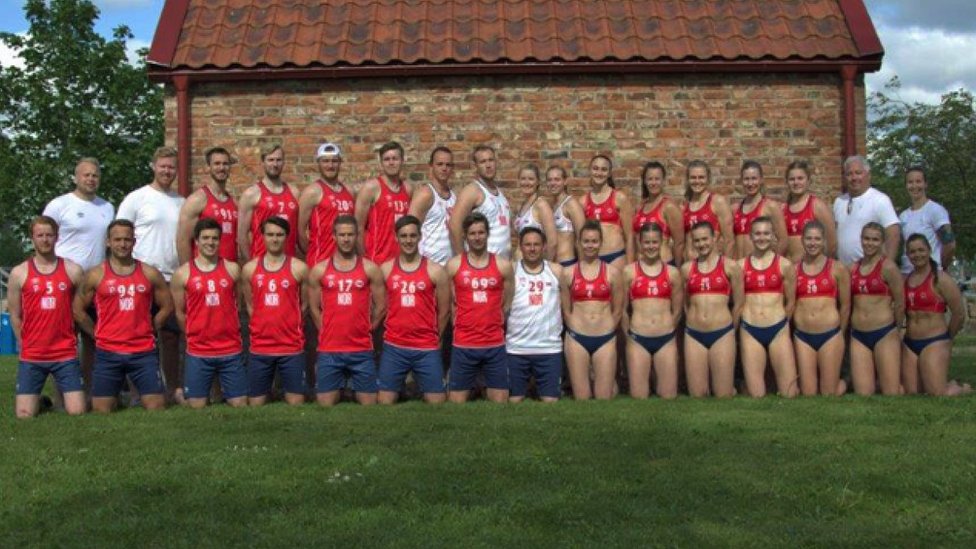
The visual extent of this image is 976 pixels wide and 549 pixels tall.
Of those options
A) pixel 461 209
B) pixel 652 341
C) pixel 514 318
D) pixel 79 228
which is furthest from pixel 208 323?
pixel 652 341

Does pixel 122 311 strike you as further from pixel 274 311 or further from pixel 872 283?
pixel 872 283

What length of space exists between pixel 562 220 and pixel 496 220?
0.63m

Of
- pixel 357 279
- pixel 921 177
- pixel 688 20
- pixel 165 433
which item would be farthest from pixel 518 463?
pixel 688 20

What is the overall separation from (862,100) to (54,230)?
27.1 feet

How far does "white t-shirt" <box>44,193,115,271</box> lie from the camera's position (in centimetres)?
972

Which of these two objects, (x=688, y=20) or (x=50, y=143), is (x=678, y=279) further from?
(x=50, y=143)

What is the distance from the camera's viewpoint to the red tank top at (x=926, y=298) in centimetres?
979

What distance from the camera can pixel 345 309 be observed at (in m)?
9.59

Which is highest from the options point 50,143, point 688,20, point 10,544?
point 50,143

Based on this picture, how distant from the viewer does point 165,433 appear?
788 centimetres

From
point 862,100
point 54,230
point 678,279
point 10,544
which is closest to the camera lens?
point 10,544

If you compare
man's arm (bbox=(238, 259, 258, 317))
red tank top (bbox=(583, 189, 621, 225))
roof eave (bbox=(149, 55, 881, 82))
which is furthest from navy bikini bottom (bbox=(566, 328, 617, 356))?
roof eave (bbox=(149, 55, 881, 82))

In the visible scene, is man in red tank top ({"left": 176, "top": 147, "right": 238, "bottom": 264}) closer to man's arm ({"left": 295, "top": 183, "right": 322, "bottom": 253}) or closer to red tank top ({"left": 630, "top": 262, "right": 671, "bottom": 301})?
man's arm ({"left": 295, "top": 183, "right": 322, "bottom": 253})

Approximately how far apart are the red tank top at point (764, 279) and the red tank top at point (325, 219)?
3598mm
